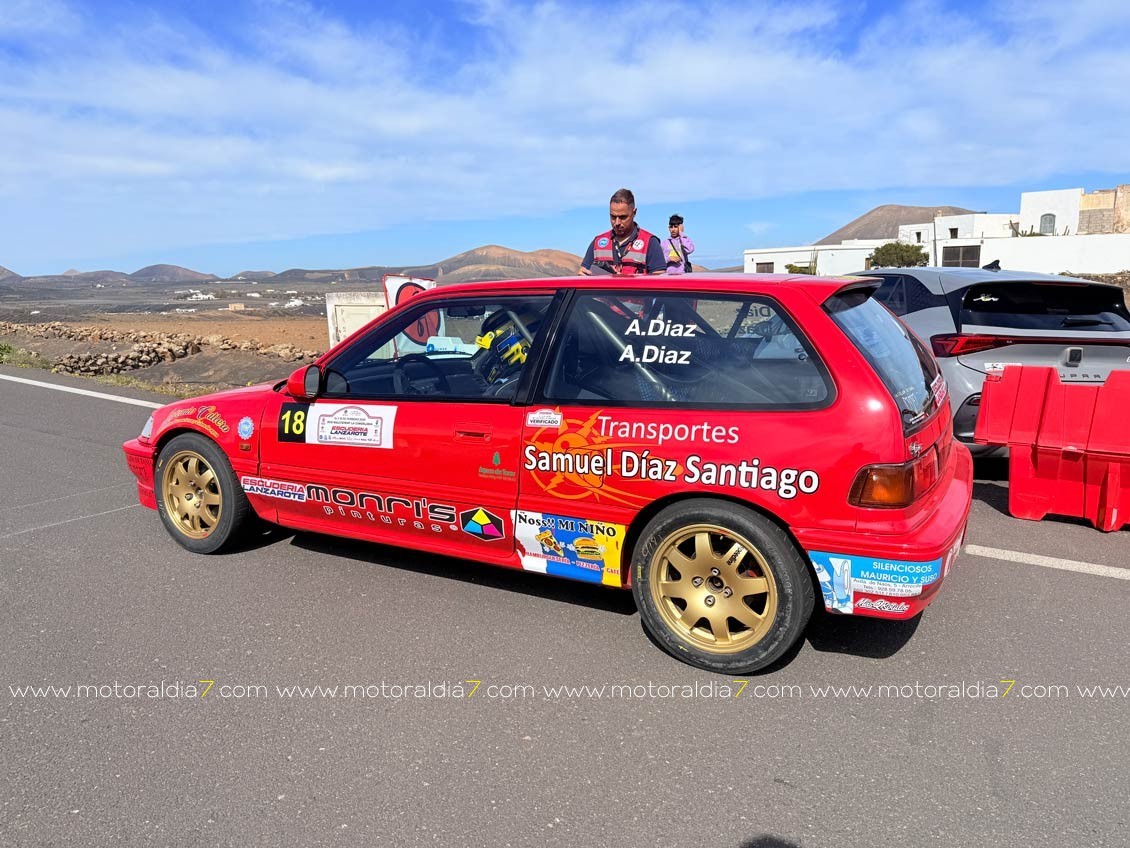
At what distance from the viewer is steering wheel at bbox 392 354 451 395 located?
4.16m

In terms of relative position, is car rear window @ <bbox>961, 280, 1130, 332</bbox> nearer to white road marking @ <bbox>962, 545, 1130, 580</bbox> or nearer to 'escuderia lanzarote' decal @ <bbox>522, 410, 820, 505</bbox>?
white road marking @ <bbox>962, 545, 1130, 580</bbox>

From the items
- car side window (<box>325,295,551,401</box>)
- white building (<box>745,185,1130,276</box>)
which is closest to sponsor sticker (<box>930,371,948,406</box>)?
car side window (<box>325,295,551,401</box>)

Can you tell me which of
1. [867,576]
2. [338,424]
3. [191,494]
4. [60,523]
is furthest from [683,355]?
[60,523]

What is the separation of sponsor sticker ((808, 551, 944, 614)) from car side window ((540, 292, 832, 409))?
1.98 ft

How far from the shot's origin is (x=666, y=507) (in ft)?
11.2

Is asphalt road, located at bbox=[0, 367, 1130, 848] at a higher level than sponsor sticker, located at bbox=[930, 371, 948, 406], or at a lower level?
lower

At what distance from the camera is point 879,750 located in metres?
2.88

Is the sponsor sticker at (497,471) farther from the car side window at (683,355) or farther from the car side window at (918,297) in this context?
the car side window at (918,297)

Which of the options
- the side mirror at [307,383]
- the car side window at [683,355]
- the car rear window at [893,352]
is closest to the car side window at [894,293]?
the car rear window at [893,352]

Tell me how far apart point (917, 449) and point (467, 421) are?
1879mm

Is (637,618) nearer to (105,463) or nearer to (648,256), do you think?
(648,256)

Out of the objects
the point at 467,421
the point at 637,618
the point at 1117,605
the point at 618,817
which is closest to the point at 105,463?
the point at 467,421

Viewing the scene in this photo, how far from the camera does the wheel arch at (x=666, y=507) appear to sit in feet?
10.6

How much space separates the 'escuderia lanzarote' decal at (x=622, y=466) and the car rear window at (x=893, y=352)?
0.52m
